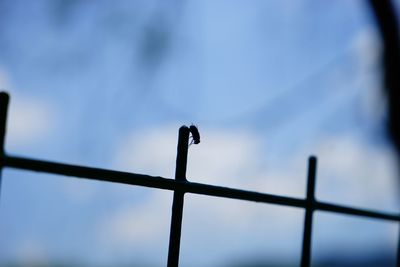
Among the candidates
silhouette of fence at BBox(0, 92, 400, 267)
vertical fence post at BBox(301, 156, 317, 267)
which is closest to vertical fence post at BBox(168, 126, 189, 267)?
silhouette of fence at BBox(0, 92, 400, 267)

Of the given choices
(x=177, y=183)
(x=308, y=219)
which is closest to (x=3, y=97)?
(x=177, y=183)

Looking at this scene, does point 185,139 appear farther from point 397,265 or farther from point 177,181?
point 397,265

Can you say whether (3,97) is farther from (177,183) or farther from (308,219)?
(308,219)

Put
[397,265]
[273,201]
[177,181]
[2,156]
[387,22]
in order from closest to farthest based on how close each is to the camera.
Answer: [2,156] < [177,181] < [273,201] < [397,265] < [387,22]

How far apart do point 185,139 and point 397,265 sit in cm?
256

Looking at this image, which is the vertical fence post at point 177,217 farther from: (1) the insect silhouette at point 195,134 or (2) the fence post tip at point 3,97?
(2) the fence post tip at point 3,97

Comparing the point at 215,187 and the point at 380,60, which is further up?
the point at 380,60

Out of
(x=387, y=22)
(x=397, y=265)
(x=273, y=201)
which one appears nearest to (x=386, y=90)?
(x=387, y=22)

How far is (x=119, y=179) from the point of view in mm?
1638

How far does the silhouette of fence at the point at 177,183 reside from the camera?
1.43 metres

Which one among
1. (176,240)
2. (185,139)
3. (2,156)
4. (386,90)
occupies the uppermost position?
(386,90)

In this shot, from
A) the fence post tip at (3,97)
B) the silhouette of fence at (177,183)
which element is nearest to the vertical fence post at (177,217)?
the silhouette of fence at (177,183)

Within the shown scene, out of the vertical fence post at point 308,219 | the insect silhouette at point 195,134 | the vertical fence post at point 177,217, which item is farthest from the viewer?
the vertical fence post at point 308,219

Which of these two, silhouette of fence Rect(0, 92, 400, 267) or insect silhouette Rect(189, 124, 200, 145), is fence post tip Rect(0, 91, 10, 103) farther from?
insect silhouette Rect(189, 124, 200, 145)
